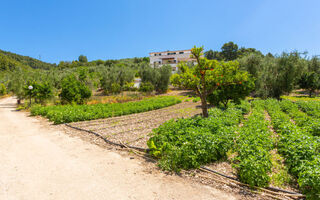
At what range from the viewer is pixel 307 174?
412cm

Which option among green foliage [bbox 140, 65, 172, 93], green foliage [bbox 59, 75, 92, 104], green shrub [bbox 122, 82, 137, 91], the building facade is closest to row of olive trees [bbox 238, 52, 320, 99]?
green foliage [bbox 140, 65, 172, 93]

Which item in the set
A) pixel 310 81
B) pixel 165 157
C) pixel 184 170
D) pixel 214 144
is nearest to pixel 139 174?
pixel 165 157

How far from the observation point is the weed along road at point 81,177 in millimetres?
4625

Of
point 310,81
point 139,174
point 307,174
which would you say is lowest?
point 139,174

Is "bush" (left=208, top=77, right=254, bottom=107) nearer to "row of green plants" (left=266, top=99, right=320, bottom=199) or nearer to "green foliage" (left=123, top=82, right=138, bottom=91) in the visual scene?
"row of green plants" (left=266, top=99, right=320, bottom=199)

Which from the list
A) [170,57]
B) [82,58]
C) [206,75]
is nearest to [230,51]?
[170,57]

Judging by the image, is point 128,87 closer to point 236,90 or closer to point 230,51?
point 236,90

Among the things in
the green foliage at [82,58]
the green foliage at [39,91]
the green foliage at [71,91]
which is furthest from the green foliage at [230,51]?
the green foliage at [82,58]

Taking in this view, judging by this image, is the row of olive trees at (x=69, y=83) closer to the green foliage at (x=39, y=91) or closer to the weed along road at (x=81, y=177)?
the green foliage at (x=39, y=91)

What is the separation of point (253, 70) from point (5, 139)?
33258 mm

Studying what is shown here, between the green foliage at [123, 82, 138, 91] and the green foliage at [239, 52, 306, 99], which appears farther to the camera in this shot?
the green foliage at [123, 82, 138, 91]

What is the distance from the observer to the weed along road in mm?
4625

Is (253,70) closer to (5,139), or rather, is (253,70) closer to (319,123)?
(319,123)

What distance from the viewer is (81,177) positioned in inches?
217
